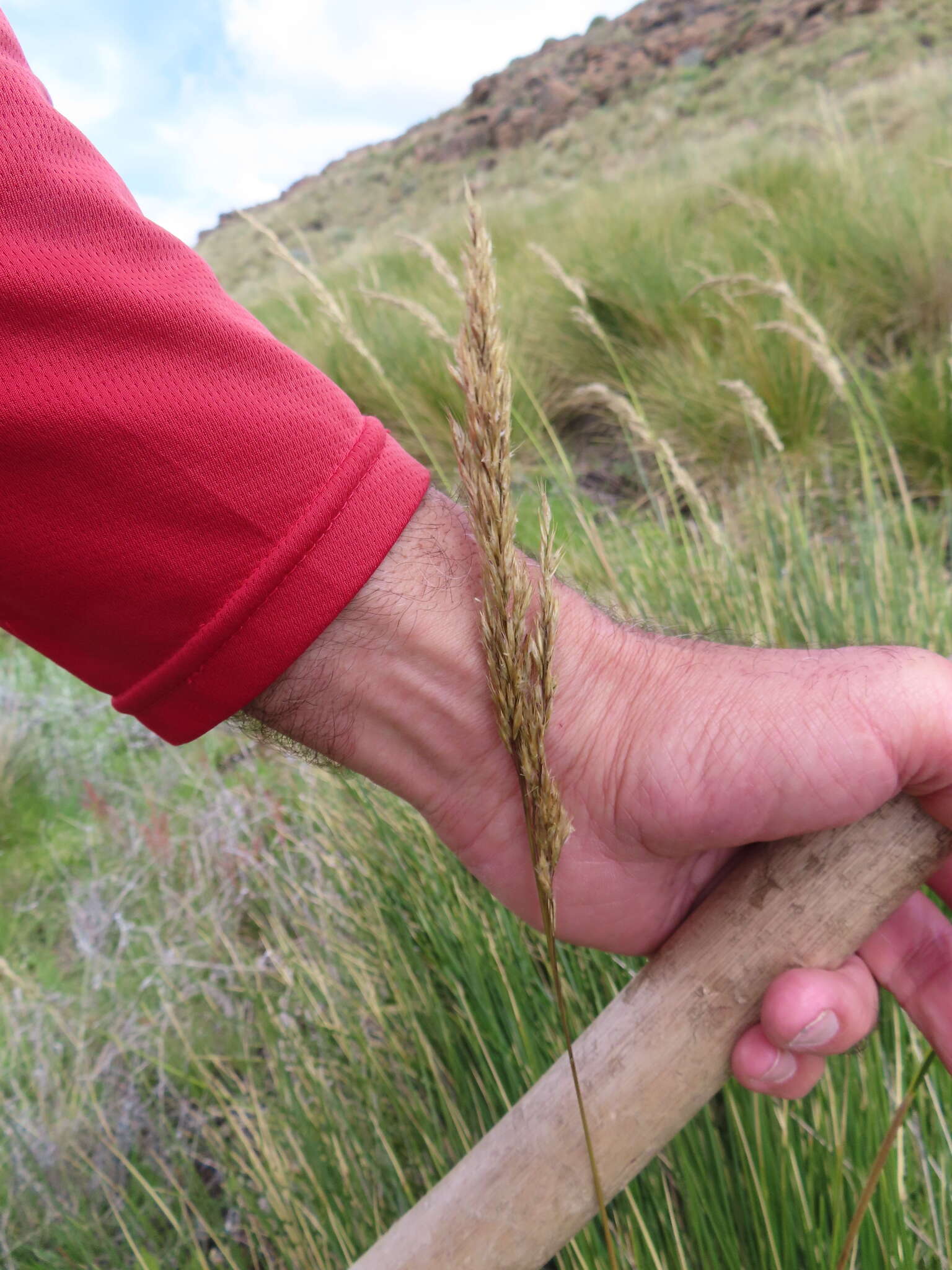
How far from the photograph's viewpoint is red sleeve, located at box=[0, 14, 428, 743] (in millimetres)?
722

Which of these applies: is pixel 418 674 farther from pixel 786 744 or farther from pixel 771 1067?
pixel 771 1067

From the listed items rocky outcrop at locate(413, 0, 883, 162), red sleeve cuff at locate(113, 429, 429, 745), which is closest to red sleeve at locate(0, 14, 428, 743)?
red sleeve cuff at locate(113, 429, 429, 745)

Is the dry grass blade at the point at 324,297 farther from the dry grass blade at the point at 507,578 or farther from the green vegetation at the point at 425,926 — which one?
the dry grass blade at the point at 507,578

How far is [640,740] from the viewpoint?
3.00 ft

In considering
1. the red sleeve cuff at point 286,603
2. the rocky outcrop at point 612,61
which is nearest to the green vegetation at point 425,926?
the red sleeve cuff at point 286,603

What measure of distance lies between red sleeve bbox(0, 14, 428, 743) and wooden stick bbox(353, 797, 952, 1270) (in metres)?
0.51

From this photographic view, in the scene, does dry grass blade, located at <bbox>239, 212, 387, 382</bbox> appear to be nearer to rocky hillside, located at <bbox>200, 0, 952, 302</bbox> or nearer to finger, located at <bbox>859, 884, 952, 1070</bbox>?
finger, located at <bbox>859, 884, 952, 1070</bbox>

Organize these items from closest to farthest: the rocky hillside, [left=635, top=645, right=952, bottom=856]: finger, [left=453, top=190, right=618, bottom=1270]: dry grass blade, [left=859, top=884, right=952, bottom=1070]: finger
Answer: [left=453, top=190, right=618, bottom=1270]: dry grass blade → [left=635, top=645, right=952, bottom=856]: finger → [left=859, top=884, right=952, bottom=1070]: finger → the rocky hillside

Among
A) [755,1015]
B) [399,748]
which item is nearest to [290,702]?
[399,748]

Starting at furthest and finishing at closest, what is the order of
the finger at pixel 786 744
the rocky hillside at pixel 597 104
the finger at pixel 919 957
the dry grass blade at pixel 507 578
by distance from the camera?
the rocky hillside at pixel 597 104
the finger at pixel 919 957
the finger at pixel 786 744
the dry grass blade at pixel 507 578

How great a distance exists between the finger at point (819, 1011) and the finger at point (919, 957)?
83mm

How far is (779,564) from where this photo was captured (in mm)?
2164

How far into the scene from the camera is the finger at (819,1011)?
0.81 m

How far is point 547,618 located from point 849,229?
4.44 meters
